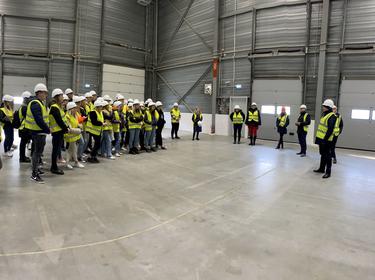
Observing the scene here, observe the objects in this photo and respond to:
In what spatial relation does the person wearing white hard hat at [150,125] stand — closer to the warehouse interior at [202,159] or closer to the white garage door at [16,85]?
the warehouse interior at [202,159]

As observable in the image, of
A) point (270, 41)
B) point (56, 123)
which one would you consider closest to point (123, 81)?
point (270, 41)

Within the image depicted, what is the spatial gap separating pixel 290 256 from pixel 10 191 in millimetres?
4304

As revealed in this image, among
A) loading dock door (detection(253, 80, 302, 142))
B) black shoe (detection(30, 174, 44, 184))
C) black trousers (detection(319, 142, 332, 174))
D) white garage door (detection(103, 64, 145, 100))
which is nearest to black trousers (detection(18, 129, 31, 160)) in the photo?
black shoe (detection(30, 174, 44, 184))

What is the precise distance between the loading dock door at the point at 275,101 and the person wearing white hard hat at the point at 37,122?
1078 centimetres

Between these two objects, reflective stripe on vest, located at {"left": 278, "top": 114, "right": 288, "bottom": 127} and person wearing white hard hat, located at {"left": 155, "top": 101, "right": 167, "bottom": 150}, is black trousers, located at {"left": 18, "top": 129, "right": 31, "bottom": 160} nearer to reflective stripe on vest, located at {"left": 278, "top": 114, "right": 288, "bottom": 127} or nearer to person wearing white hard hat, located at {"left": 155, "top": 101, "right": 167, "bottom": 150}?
person wearing white hard hat, located at {"left": 155, "top": 101, "right": 167, "bottom": 150}

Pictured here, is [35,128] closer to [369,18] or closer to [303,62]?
[303,62]

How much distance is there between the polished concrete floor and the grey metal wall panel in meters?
12.0

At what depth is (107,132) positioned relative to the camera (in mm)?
7871

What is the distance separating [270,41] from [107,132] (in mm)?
9644

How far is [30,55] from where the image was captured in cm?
1638

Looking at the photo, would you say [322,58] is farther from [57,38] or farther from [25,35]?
[25,35]

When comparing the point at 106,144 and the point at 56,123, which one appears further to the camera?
the point at 106,144

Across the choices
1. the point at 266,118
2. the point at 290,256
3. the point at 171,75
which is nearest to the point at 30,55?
the point at 171,75

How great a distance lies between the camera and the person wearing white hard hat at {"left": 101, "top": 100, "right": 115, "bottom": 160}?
7.61m
